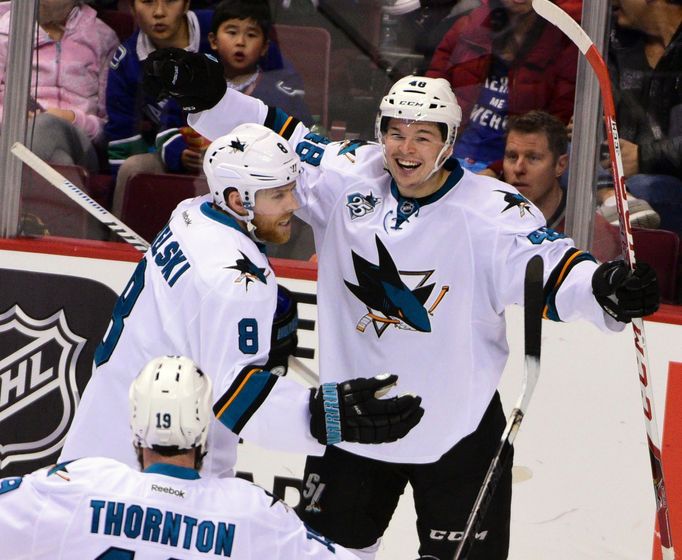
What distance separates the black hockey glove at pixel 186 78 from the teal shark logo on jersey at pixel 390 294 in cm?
53

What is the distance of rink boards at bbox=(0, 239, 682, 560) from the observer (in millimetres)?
3492

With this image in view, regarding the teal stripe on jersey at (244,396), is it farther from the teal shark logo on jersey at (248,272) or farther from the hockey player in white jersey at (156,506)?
the hockey player in white jersey at (156,506)

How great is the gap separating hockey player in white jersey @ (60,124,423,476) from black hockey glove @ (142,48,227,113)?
0.30 m

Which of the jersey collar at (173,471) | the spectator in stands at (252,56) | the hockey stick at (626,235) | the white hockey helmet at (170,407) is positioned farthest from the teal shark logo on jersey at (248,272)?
the spectator in stands at (252,56)

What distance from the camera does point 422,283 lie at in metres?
3.03

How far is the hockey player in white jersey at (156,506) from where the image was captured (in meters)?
2.04

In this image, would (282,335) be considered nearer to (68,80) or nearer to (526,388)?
(526,388)

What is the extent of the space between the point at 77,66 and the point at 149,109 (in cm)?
27

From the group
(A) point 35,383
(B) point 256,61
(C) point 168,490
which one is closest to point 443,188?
(B) point 256,61

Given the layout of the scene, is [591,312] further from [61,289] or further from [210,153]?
[61,289]

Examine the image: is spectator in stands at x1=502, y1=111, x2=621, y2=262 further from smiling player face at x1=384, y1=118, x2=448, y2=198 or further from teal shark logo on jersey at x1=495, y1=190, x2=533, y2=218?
smiling player face at x1=384, y1=118, x2=448, y2=198

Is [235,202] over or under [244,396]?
over

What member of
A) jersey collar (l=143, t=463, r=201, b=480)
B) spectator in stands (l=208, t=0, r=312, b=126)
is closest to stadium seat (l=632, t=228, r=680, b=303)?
spectator in stands (l=208, t=0, r=312, b=126)

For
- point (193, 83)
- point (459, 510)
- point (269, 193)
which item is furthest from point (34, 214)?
point (459, 510)
